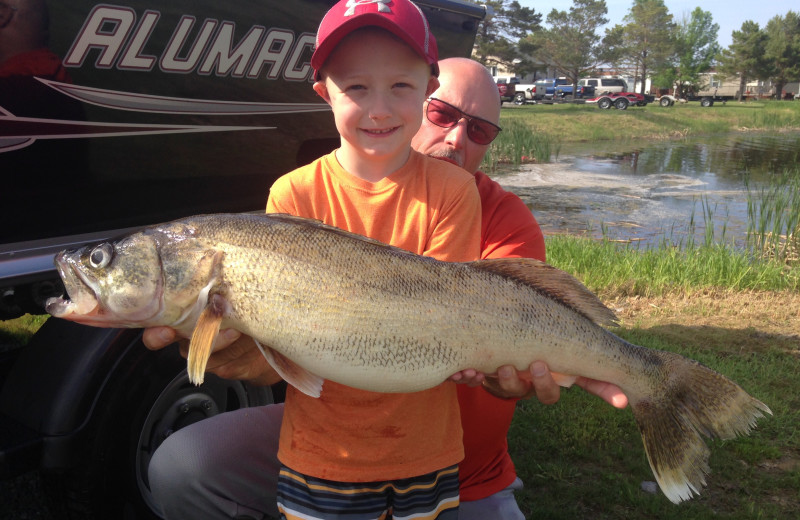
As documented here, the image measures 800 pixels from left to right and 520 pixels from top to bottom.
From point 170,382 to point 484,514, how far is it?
165 cm

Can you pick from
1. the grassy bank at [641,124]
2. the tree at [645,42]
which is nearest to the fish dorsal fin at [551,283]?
the grassy bank at [641,124]

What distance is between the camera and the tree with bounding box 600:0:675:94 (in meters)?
78.3

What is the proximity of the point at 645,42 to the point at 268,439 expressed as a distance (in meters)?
86.5

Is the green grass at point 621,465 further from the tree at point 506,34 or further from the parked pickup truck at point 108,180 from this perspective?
the tree at point 506,34

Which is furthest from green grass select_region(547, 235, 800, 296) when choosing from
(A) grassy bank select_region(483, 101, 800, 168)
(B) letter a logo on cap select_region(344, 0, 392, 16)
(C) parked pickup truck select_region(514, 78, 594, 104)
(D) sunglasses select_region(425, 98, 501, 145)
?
(C) parked pickup truck select_region(514, 78, 594, 104)

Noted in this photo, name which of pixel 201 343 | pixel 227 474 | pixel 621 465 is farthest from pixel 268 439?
pixel 621 465

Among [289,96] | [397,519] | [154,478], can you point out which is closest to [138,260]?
[154,478]

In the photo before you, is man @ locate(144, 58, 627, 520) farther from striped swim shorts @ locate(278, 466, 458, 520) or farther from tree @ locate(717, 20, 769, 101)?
tree @ locate(717, 20, 769, 101)

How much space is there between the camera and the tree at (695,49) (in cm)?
7631

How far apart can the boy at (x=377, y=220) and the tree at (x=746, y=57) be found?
84.6 m

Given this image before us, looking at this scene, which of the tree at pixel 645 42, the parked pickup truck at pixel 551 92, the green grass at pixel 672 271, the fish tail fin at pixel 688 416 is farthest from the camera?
the tree at pixel 645 42

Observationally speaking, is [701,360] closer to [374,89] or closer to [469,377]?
[469,377]

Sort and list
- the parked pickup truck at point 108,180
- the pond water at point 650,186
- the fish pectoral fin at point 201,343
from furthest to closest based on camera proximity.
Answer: the pond water at point 650,186 → the parked pickup truck at point 108,180 → the fish pectoral fin at point 201,343

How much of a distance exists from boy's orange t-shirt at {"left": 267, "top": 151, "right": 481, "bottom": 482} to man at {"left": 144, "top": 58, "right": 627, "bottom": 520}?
22cm
